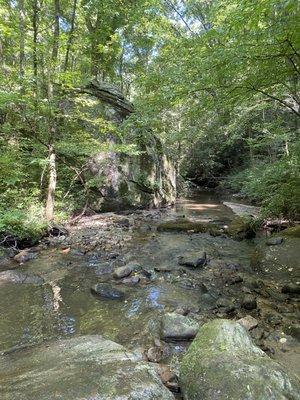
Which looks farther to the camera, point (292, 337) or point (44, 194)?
point (44, 194)

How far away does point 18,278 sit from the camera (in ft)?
20.6

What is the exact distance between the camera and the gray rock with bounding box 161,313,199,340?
13.8 feet

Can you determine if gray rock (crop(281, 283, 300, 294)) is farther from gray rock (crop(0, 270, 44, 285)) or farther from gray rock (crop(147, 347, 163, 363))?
gray rock (crop(0, 270, 44, 285))

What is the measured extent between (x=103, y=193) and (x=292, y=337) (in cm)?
1085

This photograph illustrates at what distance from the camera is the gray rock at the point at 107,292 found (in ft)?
18.3

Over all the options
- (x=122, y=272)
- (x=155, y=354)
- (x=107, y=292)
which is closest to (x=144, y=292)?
(x=107, y=292)

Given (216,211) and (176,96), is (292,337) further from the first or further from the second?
(216,211)

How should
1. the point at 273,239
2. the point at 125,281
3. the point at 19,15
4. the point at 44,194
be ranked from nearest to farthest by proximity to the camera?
1. the point at 125,281
2. the point at 273,239
3. the point at 44,194
4. the point at 19,15

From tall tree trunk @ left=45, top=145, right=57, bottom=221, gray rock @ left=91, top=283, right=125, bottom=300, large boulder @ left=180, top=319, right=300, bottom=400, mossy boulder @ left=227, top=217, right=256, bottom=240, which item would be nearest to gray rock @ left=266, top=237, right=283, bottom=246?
mossy boulder @ left=227, top=217, right=256, bottom=240

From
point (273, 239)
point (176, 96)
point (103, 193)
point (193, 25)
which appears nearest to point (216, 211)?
point (103, 193)

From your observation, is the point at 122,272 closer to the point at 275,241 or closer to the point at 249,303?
the point at 249,303

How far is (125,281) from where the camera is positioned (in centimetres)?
626

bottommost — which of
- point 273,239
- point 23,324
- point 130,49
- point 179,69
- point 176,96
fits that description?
point 23,324

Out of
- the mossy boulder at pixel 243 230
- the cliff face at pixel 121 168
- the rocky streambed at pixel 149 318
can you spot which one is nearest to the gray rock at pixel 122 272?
the rocky streambed at pixel 149 318
